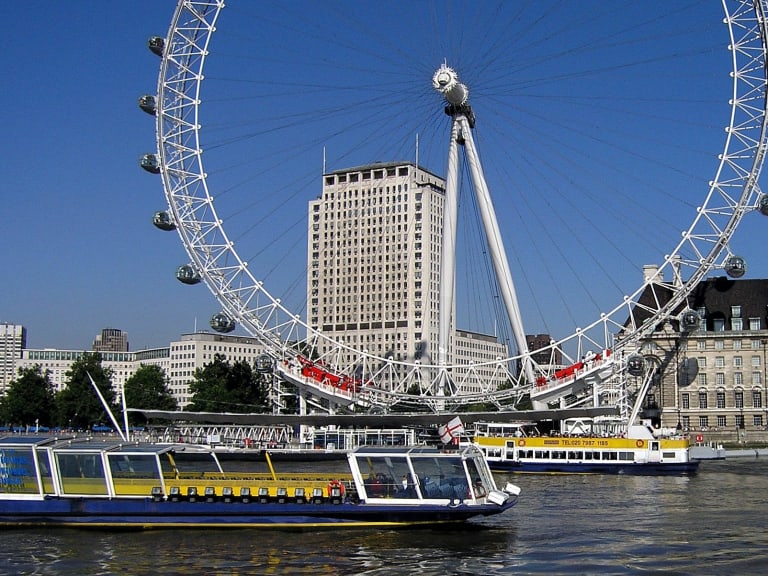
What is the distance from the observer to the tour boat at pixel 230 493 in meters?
41.0

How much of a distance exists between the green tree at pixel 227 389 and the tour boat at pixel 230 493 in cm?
8947

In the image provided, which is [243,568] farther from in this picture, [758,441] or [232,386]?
[232,386]

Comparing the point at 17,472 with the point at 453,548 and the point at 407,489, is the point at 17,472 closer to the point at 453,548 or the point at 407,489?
the point at 407,489

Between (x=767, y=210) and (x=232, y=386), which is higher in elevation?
(x=767, y=210)

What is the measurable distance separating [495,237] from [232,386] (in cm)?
7497

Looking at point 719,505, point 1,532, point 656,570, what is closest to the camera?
point 656,570

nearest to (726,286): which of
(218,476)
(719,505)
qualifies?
(719,505)

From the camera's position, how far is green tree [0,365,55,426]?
495ft

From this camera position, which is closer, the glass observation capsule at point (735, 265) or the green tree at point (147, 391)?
the glass observation capsule at point (735, 265)

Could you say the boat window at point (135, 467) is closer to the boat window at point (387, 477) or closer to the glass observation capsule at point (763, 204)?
the boat window at point (387, 477)

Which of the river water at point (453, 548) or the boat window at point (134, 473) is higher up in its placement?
the boat window at point (134, 473)

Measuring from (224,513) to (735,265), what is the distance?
5771 centimetres

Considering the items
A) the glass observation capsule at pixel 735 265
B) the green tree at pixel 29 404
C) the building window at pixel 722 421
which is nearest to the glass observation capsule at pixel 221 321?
the glass observation capsule at pixel 735 265

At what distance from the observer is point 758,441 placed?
11362cm
